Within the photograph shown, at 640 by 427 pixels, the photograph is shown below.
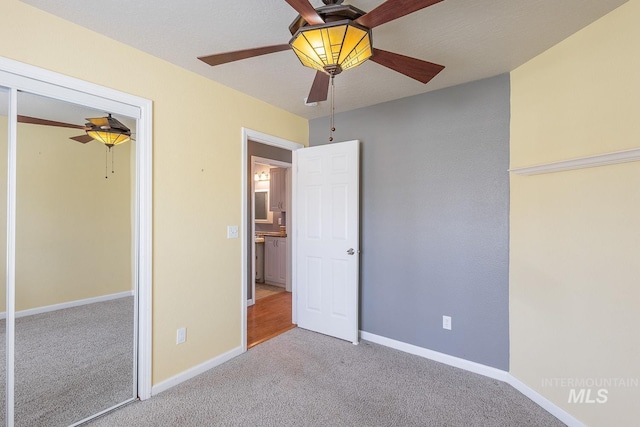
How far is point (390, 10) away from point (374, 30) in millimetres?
763

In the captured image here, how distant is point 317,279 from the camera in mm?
3375

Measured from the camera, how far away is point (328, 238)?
3.26 meters

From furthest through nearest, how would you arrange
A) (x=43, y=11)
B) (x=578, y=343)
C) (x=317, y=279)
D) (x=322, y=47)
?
(x=317, y=279) < (x=578, y=343) < (x=43, y=11) < (x=322, y=47)

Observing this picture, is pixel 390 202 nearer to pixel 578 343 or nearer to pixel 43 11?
pixel 578 343

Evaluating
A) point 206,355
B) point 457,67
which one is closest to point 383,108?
point 457,67

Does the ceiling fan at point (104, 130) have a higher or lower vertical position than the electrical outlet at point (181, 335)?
higher

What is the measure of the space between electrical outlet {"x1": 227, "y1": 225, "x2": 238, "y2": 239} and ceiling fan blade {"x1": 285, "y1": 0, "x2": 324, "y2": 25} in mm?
1959

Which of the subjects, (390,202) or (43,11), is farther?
(390,202)

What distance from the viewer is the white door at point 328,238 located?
3.08m

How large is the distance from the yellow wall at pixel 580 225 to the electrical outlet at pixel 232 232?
240 cm

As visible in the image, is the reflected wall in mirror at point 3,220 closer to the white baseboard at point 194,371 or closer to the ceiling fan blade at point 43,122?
the ceiling fan blade at point 43,122

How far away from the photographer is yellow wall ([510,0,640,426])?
5.29 feet

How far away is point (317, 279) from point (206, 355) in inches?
52.8

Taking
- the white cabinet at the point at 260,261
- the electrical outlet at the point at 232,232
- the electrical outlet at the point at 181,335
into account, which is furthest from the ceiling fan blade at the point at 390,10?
the white cabinet at the point at 260,261
